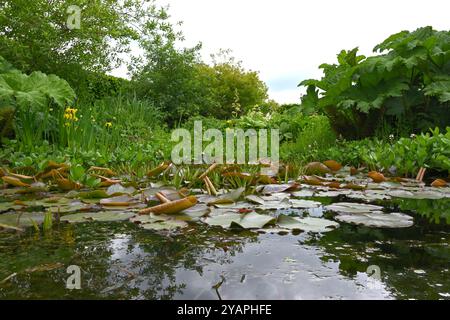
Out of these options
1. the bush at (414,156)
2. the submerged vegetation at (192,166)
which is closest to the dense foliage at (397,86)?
the submerged vegetation at (192,166)

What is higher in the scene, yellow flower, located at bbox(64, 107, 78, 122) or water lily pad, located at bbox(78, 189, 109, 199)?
yellow flower, located at bbox(64, 107, 78, 122)

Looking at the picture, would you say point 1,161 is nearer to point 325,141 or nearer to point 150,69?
point 325,141

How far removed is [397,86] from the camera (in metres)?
4.45

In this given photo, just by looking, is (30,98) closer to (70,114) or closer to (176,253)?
(70,114)

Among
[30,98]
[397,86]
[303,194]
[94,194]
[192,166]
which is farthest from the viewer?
[397,86]

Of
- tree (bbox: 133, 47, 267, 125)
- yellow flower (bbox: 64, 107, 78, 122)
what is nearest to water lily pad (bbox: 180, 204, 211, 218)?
yellow flower (bbox: 64, 107, 78, 122)

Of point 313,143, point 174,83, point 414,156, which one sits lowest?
point 414,156

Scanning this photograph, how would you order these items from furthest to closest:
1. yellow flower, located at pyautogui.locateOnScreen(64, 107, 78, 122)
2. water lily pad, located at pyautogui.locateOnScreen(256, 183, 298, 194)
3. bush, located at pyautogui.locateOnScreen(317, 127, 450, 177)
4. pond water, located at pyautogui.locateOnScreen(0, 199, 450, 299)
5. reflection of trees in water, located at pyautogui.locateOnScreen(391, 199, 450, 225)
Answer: yellow flower, located at pyautogui.locateOnScreen(64, 107, 78, 122) → bush, located at pyautogui.locateOnScreen(317, 127, 450, 177) → water lily pad, located at pyautogui.locateOnScreen(256, 183, 298, 194) → reflection of trees in water, located at pyautogui.locateOnScreen(391, 199, 450, 225) → pond water, located at pyautogui.locateOnScreen(0, 199, 450, 299)

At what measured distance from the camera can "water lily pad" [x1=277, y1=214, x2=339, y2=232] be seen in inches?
59.1

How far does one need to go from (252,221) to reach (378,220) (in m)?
0.53

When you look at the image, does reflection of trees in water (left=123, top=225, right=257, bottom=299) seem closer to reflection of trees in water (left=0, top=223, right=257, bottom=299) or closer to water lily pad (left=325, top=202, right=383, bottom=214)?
reflection of trees in water (left=0, top=223, right=257, bottom=299)

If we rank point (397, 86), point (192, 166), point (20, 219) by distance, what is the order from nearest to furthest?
point (20, 219)
point (192, 166)
point (397, 86)

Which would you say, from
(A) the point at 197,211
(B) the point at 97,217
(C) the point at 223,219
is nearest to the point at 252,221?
(C) the point at 223,219

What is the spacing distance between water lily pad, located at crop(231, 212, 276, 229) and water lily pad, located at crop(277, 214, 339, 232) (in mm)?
54
